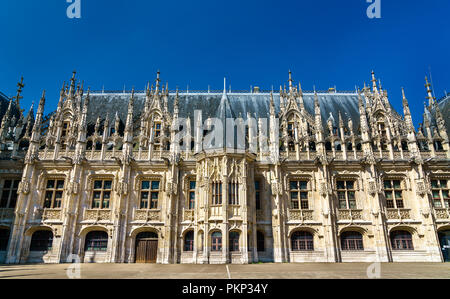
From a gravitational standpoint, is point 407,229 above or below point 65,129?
below

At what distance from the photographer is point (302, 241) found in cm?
2564

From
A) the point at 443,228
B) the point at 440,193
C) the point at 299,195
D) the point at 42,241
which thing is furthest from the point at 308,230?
the point at 42,241

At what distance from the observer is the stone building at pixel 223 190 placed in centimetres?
2462

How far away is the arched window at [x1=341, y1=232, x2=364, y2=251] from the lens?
25469mm

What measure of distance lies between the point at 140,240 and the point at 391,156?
23.4 metres

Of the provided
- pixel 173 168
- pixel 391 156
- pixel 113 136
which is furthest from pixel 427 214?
pixel 113 136

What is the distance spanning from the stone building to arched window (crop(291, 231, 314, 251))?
0.38ft

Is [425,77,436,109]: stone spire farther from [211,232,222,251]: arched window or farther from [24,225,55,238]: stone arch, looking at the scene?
[24,225,55,238]: stone arch

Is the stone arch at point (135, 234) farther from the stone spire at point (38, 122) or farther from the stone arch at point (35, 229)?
the stone spire at point (38, 122)

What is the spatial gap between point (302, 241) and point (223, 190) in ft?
27.0

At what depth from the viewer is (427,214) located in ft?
82.7

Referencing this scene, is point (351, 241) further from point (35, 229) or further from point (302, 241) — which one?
point (35, 229)

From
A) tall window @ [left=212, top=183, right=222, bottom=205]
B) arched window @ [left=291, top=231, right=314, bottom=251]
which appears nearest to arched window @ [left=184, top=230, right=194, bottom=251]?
tall window @ [left=212, top=183, right=222, bottom=205]
